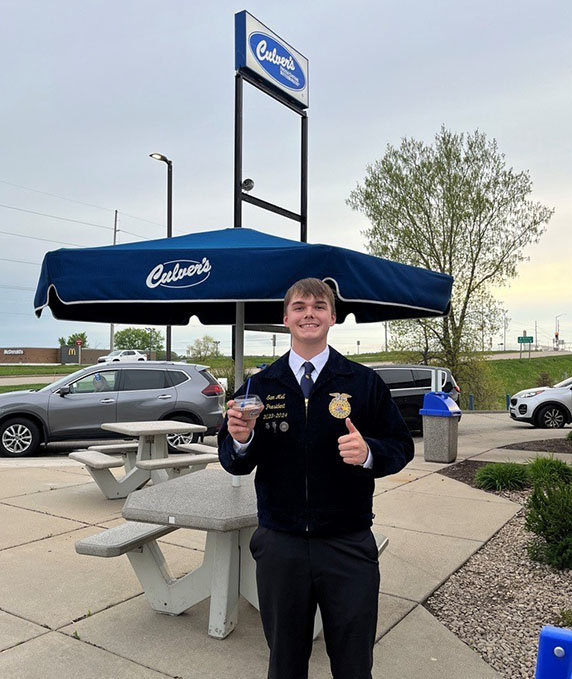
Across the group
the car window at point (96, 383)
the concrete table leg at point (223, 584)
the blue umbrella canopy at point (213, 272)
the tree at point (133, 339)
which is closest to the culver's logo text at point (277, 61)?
the car window at point (96, 383)

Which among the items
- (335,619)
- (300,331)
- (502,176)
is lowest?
(335,619)

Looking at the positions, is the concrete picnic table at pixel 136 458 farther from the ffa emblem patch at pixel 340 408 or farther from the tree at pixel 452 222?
the tree at pixel 452 222

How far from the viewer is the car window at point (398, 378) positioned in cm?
1411

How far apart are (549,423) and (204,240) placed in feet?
46.5

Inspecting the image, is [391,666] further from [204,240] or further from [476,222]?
[476,222]

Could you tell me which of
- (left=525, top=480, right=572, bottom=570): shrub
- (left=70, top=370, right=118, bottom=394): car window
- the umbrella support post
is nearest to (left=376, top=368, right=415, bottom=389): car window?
(left=70, top=370, right=118, bottom=394): car window

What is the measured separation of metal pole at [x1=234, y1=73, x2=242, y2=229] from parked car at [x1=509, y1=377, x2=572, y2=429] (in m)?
8.76

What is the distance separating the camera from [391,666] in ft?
10.7

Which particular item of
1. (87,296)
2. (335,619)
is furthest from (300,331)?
(87,296)

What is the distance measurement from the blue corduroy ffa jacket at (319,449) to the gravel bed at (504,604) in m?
1.71

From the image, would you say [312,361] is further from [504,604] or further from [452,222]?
[452,222]

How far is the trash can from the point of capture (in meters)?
10.0

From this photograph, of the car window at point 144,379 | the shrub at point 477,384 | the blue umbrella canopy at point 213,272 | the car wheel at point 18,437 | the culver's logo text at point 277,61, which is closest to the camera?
the blue umbrella canopy at point 213,272

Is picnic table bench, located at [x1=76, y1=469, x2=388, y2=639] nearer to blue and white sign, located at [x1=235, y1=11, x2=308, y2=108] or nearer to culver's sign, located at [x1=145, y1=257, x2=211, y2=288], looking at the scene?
culver's sign, located at [x1=145, y1=257, x2=211, y2=288]
